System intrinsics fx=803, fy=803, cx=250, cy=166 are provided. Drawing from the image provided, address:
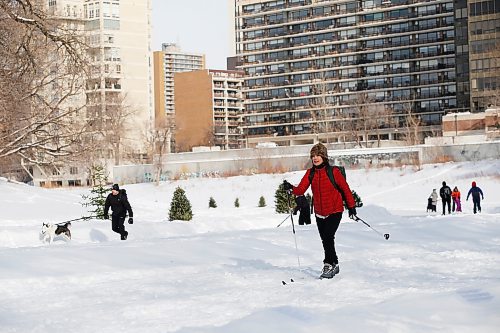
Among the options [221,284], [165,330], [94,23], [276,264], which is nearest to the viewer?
[165,330]

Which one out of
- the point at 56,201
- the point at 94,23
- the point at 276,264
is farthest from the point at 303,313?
the point at 94,23

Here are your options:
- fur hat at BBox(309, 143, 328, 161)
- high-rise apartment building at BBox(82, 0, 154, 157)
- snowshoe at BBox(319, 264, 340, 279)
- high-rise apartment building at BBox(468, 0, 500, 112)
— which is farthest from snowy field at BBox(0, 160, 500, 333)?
high-rise apartment building at BBox(82, 0, 154, 157)

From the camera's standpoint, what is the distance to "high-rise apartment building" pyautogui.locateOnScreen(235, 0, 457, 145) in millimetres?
106375

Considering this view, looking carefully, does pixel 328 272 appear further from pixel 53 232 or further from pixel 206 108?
pixel 206 108

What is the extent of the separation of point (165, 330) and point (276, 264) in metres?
5.03

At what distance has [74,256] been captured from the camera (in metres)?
12.2

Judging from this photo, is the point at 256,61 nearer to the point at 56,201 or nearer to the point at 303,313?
the point at 56,201

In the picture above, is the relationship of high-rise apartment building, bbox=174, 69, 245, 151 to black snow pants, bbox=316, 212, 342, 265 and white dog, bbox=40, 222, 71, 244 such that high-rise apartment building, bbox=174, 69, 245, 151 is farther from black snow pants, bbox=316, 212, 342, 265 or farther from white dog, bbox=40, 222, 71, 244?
black snow pants, bbox=316, 212, 342, 265

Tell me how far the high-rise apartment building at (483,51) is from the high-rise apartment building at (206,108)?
49935mm

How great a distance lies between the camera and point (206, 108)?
5364 inches

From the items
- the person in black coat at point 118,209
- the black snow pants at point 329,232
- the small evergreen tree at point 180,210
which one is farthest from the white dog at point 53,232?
the black snow pants at point 329,232

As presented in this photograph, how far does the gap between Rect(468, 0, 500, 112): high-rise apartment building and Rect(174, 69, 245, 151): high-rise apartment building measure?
49.9m

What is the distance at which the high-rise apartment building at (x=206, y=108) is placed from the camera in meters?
134

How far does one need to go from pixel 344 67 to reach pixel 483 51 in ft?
86.2
